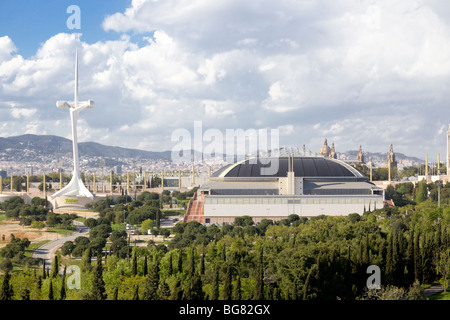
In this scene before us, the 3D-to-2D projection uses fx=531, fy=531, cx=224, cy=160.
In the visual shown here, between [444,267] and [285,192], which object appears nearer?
[444,267]

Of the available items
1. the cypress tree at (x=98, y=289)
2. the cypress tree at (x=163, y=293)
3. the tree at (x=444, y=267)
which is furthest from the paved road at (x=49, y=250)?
the tree at (x=444, y=267)

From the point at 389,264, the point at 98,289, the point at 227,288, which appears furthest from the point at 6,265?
the point at 389,264

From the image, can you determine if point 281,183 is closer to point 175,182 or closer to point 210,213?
point 210,213

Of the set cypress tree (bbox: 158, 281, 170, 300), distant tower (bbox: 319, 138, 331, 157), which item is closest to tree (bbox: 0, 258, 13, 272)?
cypress tree (bbox: 158, 281, 170, 300)

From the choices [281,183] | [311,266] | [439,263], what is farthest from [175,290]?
[281,183]

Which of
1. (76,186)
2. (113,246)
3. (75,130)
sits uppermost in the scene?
(75,130)

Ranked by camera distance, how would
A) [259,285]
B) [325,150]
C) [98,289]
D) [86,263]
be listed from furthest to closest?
[325,150] → [86,263] → [259,285] → [98,289]

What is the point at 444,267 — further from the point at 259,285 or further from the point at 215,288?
the point at 215,288

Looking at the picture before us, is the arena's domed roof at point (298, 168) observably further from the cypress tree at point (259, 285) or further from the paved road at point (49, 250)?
the cypress tree at point (259, 285)
